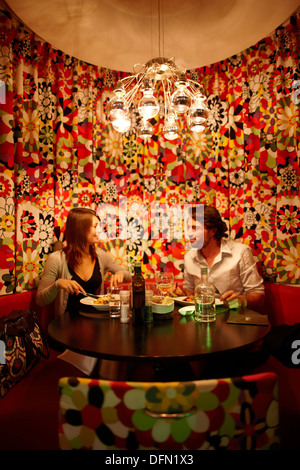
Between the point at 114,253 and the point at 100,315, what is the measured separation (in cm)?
116

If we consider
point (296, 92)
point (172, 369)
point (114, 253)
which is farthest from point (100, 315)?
point (296, 92)

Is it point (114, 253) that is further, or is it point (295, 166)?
point (114, 253)

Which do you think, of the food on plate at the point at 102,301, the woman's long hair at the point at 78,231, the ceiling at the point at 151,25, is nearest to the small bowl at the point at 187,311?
the food on plate at the point at 102,301

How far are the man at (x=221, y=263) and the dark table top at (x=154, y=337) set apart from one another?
22.4 inches

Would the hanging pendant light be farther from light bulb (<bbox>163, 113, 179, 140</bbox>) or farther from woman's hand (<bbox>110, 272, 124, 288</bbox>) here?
woman's hand (<bbox>110, 272, 124, 288</bbox>)

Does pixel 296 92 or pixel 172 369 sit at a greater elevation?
pixel 296 92

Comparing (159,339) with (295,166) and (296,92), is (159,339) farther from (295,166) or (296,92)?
(296,92)

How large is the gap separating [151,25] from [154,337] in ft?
7.12

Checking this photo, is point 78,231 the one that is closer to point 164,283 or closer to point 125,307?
point 164,283

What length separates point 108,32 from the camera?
2141mm

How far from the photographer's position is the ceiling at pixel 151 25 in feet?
6.31

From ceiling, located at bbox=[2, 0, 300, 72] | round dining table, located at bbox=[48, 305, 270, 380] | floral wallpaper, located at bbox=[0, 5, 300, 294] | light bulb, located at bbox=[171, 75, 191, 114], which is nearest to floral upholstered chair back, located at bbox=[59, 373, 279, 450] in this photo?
round dining table, located at bbox=[48, 305, 270, 380]

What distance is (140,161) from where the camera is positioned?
2719 millimetres
